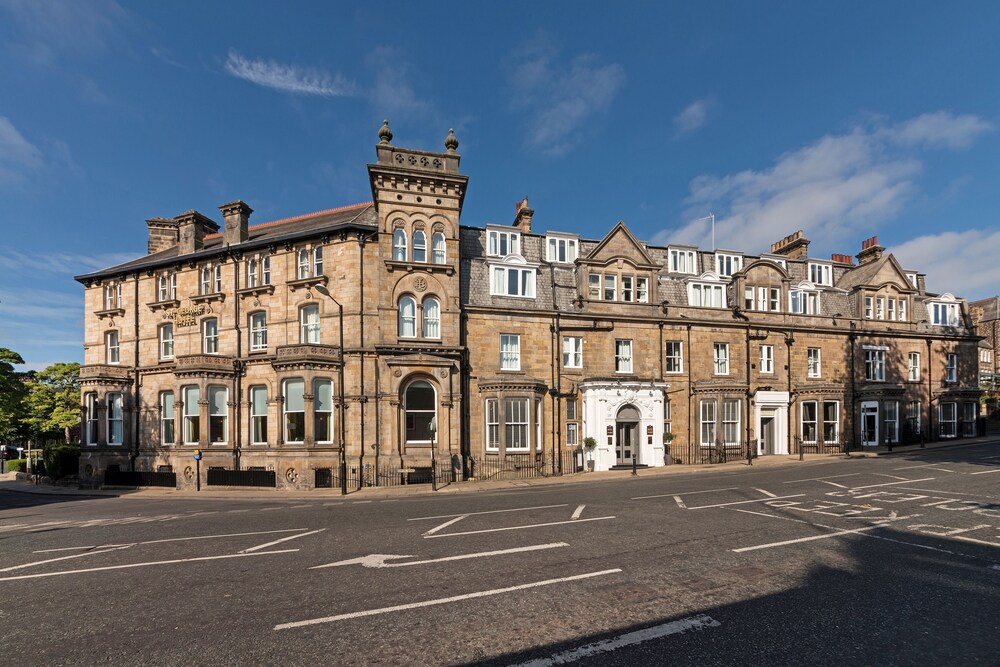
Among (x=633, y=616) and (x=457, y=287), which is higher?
(x=457, y=287)

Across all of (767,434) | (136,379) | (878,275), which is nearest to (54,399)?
(136,379)

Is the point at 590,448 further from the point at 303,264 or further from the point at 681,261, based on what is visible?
the point at 303,264

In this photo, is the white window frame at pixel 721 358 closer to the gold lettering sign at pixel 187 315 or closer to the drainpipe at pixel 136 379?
the gold lettering sign at pixel 187 315

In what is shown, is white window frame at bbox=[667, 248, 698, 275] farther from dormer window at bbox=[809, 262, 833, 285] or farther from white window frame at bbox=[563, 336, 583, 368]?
dormer window at bbox=[809, 262, 833, 285]

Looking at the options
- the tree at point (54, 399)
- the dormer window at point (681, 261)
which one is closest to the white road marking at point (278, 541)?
the dormer window at point (681, 261)

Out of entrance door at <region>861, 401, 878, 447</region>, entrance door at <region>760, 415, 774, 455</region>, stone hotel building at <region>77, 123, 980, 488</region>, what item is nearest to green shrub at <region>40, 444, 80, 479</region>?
stone hotel building at <region>77, 123, 980, 488</region>

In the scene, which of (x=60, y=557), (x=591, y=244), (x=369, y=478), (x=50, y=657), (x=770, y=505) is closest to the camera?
(x=50, y=657)

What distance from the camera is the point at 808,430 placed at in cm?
3025

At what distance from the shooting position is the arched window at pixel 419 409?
903 inches

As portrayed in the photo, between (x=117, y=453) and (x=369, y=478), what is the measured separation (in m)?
16.8

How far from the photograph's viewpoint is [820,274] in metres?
33.8

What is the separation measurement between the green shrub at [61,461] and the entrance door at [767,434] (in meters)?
44.0

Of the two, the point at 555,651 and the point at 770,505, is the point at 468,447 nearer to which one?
the point at 770,505

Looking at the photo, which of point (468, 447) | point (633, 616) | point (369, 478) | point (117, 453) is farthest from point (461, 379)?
point (117, 453)
